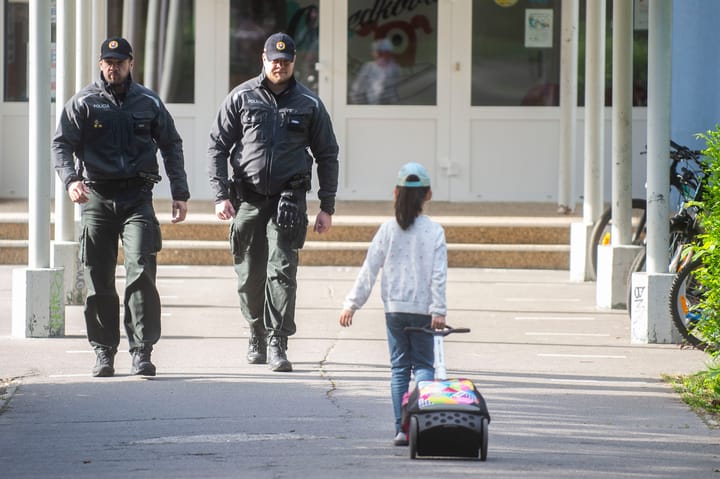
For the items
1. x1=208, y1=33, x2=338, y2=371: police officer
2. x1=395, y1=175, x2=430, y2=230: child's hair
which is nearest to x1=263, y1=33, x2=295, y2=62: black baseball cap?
x1=208, y1=33, x2=338, y2=371: police officer

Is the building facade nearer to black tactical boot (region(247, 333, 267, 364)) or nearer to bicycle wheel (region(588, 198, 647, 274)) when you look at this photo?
bicycle wheel (region(588, 198, 647, 274))

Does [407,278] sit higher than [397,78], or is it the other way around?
[397,78]

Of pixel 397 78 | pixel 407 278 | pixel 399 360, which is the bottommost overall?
pixel 399 360

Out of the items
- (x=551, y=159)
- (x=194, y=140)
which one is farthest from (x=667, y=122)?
(x=194, y=140)

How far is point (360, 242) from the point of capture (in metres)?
13.9

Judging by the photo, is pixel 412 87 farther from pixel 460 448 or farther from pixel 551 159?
pixel 460 448

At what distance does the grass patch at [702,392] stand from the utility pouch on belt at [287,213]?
2.35m

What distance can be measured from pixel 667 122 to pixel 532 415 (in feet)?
9.93

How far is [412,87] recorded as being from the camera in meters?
16.2

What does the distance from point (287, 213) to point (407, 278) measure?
1.91 m

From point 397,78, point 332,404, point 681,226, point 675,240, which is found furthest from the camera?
point 397,78

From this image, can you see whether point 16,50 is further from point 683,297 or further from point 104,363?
point 683,297

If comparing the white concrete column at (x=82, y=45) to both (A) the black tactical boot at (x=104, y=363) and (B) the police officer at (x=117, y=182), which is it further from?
(A) the black tactical boot at (x=104, y=363)

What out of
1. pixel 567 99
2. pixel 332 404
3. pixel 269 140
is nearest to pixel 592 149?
pixel 567 99
